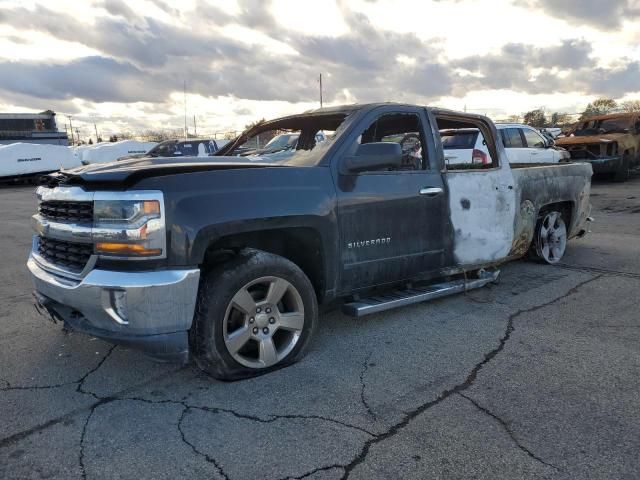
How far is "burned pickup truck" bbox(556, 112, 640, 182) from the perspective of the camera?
15.4 meters

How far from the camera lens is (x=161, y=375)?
11.1 ft

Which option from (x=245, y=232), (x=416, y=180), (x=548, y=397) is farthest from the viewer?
(x=416, y=180)

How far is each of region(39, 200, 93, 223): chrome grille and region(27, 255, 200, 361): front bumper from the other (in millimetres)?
367

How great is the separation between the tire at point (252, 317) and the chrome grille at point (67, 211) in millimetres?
799

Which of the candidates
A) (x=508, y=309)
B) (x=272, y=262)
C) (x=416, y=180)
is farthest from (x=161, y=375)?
(x=508, y=309)

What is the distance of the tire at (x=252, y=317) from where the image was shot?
3100 mm

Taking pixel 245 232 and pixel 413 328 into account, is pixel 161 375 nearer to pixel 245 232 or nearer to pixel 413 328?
pixel 245 232

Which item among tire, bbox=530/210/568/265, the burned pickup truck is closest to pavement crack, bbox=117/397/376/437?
tire, bbox=530/210/568/265

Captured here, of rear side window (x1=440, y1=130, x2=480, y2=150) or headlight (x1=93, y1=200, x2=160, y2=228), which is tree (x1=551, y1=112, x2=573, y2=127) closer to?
rear side window (x1=440, y1=130, x2=480, y2=150)

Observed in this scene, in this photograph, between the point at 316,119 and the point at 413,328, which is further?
the point at 316,119

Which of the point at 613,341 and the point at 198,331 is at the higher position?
the point at 198,331

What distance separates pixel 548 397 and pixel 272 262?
73.4 inches

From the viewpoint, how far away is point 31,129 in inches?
1861

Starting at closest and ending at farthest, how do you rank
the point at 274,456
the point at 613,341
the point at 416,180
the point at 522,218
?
the point at 274,456 < the point at 613,341 < the point at 416,180 < the point at 522,218
